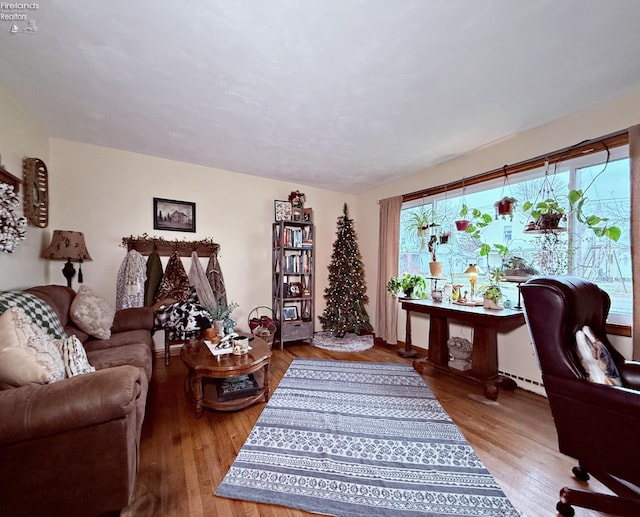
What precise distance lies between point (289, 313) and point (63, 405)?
3.07 metres

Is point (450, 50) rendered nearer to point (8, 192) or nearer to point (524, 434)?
point (524, 434)

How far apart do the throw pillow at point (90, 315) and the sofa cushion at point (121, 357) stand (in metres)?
0.28

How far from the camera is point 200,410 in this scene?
209cm

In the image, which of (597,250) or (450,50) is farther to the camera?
(597,250)

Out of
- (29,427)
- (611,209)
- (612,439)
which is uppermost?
(611,209)

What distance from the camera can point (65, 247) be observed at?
2.57 metres

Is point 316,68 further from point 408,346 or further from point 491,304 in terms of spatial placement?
point 408,346

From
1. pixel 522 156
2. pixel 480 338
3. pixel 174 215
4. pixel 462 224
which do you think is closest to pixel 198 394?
pixel 174 215

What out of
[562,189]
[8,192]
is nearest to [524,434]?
[562,189]

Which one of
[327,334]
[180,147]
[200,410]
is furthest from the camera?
[327,334]

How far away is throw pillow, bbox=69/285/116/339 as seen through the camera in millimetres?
2320

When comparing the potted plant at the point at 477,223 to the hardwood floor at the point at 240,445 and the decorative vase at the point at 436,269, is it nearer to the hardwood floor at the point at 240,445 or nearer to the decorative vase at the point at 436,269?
the decorative vase at the point at 436,269

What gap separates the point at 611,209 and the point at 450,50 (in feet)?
Result: 6.11

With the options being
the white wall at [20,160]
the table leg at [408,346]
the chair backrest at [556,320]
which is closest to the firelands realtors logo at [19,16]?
the white wall at [20,160]
